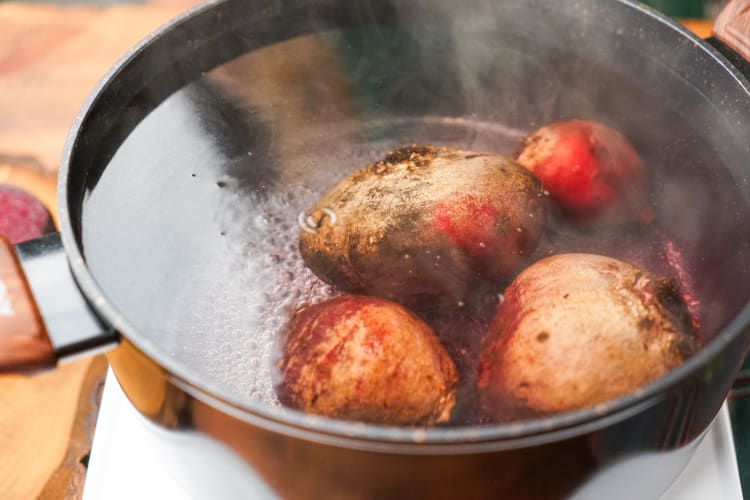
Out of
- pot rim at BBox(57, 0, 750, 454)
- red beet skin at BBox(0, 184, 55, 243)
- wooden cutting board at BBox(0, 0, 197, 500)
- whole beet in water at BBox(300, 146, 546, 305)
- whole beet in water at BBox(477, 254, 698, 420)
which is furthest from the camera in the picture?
red beet skin at BBox(0, 184, 55, 243)

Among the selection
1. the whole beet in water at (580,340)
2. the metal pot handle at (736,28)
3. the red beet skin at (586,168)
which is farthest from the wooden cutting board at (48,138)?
the metal pot handle at (736,28)

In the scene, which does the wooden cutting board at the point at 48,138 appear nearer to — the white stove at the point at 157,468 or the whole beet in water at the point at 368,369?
the white stove at the point at 157,468

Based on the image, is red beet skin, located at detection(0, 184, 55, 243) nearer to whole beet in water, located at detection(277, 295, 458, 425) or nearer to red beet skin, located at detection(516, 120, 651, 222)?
whole beet in water, located at detection(277, 295, 458, 425)

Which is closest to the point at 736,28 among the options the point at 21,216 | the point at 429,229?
the point at 429,229

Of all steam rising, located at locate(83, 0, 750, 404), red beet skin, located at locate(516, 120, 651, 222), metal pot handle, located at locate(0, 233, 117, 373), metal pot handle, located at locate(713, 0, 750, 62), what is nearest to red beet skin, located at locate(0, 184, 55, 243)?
steam rising, located at locate(83, 0, 750, 404)

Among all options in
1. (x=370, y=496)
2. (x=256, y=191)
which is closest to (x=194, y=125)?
(x=256, y=191)

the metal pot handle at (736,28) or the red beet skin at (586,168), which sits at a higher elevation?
the metal pot handle at (736,28)

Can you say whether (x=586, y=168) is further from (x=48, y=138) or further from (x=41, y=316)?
(x=48, y=138)
